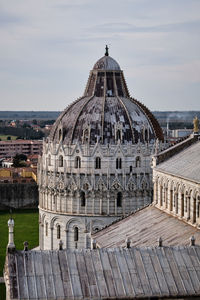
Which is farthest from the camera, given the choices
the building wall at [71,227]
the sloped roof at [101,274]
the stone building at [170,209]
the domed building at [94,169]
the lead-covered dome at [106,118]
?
the lead-covered dome at [106,118]

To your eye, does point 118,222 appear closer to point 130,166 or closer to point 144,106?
point 130,166

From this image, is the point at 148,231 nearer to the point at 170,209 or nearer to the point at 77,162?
the point at 170,209

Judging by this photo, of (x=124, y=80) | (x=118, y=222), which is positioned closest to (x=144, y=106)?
(x=124, y=80)

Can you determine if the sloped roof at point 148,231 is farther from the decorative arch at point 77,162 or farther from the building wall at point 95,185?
the decorative arch at point 77,162

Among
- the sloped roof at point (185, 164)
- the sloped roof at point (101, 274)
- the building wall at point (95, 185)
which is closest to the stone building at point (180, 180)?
the sloped roof at point (185, 164)

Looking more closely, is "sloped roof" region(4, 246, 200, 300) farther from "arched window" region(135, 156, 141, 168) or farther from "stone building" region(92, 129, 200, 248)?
"arched window" region(135, 156, 141, 168)

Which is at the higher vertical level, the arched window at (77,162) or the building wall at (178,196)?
the building wall at (178,196)

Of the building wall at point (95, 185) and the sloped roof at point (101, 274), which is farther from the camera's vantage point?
the building wall at point (95, 185)

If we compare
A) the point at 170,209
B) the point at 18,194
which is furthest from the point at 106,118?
the point at 18,194
